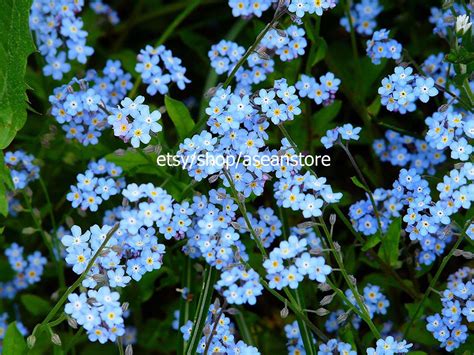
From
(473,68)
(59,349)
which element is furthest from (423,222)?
(59,349)

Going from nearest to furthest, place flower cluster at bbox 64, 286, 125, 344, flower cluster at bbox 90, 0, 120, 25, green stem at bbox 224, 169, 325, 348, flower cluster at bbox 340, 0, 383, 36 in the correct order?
flower cluster at bbox 64, 286, 125, 344, green stem at bbox 224, 169, 325, 348, flower cluster at bbox 340, 0, 383, 36, flower cluster at bbox 90, 0, 120, 25

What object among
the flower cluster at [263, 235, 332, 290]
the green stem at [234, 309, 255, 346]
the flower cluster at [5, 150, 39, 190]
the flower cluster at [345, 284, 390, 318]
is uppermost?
the flower cluster at [345, 284, 390, 318]

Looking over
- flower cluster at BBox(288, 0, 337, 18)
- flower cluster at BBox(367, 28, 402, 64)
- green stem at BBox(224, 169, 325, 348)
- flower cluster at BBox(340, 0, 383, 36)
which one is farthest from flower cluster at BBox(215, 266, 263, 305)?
flower cluster at BBox(340, 0, 383, 36)

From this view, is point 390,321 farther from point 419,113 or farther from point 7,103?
point 7,103

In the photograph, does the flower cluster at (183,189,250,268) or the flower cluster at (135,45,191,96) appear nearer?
the flower cluster at (183,189,250,268)

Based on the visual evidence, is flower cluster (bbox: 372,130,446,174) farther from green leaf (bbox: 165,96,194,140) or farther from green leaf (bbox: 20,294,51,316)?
green leaf (bbox: 20,294,51,316)

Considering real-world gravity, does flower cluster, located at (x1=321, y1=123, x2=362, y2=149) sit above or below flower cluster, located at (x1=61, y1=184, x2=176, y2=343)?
above

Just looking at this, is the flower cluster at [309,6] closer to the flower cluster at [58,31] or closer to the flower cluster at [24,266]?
the flower cluster at [58,31]
